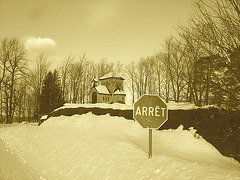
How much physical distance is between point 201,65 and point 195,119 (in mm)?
6890

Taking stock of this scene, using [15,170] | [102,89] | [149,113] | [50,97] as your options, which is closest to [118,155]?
[149,113]

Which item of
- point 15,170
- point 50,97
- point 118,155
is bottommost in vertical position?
point 15,170

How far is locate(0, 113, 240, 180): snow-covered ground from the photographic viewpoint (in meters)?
6.18

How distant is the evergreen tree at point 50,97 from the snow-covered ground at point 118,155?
2698 cm

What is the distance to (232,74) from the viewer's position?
538 cm

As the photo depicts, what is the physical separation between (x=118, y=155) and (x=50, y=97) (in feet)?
122

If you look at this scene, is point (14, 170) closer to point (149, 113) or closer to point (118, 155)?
point (118, 155)

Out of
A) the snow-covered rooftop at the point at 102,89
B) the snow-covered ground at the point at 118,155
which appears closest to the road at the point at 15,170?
the snow-covered ground at the point at 118,155

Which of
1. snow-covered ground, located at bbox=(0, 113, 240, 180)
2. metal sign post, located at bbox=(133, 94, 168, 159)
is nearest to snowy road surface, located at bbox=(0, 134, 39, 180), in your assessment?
snow-covered ground, located at bbox=(0, 113, 240, 180)

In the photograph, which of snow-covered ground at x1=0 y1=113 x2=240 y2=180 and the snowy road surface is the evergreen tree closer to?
snow-covered ground at x1=0 y1=113 x2=240 y2=180

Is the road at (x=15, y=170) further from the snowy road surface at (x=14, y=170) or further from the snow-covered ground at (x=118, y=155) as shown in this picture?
the snow-covered ground at (x=118, y=155)

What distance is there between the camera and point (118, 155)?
8.30m

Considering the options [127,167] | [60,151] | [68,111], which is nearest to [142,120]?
[127,167]

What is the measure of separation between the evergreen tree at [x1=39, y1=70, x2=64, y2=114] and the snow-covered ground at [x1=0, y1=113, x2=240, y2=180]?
2698cm
